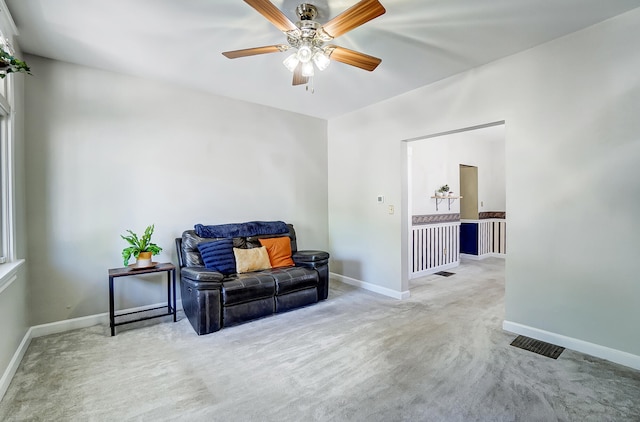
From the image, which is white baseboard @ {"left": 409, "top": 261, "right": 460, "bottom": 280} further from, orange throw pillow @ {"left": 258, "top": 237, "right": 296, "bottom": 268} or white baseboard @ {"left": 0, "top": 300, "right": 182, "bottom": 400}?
white baseboard @ {"left": 0, "top": 300, "right": 182, "bottom": 400}

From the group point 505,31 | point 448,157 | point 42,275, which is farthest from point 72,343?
point 448,157

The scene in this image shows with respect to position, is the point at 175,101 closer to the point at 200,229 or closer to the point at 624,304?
the point at 200,229

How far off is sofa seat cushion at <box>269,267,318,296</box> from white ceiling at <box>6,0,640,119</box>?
87.4 inches

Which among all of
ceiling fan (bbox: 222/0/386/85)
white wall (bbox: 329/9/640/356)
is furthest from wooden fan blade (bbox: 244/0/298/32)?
white wall (bbox: 329/9/640/356)

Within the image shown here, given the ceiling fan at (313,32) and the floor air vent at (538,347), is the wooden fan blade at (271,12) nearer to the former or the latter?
the ceiling fan at (313,32)

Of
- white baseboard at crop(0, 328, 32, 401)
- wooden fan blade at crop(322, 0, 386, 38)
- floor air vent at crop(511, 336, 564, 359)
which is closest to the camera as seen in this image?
wooden fan blade at crop(322, 0, 386, 38)

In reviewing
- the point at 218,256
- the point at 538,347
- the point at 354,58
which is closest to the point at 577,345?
the point at 538,347

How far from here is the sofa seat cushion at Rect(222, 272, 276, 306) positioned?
117 inches

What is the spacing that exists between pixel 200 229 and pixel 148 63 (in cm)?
184

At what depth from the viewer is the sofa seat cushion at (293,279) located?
333cm

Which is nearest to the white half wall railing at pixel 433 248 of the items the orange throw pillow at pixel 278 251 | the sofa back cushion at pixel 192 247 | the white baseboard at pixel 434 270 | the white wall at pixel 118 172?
the white baseboard at pixel 434 270

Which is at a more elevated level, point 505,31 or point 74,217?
point 505,31

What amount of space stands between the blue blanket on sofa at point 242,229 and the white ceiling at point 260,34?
5.68 ft

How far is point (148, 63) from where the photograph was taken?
9.82 feet
